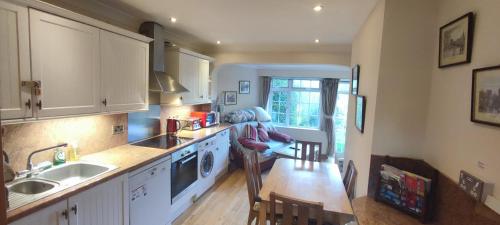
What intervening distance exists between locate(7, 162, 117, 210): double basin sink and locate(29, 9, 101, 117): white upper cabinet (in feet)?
1.59

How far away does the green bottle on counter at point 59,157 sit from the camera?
80.6 inches

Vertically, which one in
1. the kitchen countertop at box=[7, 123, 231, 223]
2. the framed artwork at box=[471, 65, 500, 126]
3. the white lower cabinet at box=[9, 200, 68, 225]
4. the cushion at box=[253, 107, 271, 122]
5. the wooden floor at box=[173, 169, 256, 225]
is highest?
the framed artwork at box=[471, 65, 500, 126]

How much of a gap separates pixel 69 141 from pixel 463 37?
119 inches

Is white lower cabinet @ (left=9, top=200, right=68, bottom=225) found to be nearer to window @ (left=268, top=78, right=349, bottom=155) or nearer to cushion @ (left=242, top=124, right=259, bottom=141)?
cushion @ (left=242, top=124, right=259, bottom=141)

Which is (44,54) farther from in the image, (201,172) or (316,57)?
(316,57)

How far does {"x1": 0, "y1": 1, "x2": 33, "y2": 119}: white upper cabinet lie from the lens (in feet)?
4.65

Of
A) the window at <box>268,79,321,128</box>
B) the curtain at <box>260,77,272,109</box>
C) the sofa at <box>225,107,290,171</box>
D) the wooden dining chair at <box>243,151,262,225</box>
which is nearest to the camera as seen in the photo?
the wooden dining chair at <box>243,151,262,225</box>

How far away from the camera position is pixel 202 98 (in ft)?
13.5

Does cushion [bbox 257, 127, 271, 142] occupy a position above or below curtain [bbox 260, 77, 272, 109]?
below

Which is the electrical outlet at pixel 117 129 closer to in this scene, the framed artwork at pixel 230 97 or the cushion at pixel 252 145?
the cushion at pixel 252 145

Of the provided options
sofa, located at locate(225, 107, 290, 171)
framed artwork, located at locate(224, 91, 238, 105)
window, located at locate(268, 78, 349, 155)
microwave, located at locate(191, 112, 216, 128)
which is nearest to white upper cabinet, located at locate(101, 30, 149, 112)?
microwave, located at locate(191, 112, 216, 128)

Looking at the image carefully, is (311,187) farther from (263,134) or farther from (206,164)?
(263,134)

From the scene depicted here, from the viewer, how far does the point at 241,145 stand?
16.3 feet

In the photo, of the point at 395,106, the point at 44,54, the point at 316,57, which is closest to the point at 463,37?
the point at 395,106
